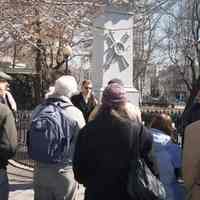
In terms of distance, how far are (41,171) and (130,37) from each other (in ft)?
32.8

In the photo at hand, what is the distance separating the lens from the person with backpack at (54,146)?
446 cm

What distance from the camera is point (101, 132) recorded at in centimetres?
380

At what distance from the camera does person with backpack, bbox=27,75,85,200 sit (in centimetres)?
446

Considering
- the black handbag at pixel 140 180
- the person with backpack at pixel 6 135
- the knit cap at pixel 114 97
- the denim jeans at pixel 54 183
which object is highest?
the knit cap at pixel 114 97

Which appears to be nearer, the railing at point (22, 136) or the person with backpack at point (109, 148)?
the person with backpack at point (109, 148)

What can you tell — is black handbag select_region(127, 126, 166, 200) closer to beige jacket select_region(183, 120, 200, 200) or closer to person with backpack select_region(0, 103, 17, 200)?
beige jacket select_region(183, 120, 200, 200)

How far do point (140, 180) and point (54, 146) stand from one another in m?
1.11

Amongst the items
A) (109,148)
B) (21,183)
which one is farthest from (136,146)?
(21,183)

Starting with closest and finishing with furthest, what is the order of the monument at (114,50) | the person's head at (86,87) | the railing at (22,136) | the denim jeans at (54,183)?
the denim jeans at (54,183)
the person's head at (86,87)
the railing at (22,136)
the monument at (114,50)

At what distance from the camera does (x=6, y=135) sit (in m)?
4.26

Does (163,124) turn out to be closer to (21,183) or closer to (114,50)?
(21,183)

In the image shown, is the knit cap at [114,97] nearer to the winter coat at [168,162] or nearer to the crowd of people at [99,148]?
the crowd of people at [99,148]

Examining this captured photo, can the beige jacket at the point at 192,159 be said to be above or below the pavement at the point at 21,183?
above

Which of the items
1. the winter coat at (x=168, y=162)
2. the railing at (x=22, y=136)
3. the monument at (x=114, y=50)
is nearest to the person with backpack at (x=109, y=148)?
the winter coat at (x=168, y=162)
